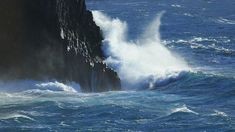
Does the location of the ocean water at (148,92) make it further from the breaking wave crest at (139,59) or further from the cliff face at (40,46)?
the cliff face at (40,46)

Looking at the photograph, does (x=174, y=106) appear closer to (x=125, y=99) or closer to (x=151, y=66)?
(x=125, y=99)

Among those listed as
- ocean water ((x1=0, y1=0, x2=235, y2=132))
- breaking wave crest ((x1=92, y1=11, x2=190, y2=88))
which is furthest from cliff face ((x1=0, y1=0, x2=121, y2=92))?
breaking wave crest ((x1=92, y1=11, x2=190, y2=88))

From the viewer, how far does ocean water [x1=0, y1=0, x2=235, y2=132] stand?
37250 mm

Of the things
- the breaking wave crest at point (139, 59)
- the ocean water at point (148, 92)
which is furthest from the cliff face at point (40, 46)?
the breaking wave crest at point (139, 59)

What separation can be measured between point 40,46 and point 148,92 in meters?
8.04

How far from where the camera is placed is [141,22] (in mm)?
86625

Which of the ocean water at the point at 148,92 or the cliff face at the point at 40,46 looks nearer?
the ocean water at the point at 148,92

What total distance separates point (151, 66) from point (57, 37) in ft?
36.5

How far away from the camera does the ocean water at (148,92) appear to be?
122 feet

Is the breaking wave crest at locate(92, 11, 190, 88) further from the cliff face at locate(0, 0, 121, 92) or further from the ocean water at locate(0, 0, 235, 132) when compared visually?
the cliff face at locate(0, 0, 121, 92)

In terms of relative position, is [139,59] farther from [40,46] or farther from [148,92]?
[40,46]

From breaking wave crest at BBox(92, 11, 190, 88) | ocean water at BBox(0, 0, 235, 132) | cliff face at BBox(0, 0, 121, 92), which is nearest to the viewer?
ocean water at BBox(0, 0, 235, 132)

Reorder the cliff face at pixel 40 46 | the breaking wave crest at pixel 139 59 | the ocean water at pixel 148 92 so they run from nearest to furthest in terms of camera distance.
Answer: the ocean water at pixel 148 92
the cliff face at pixel 40 46
the breaking wave crest at pixel 139 59

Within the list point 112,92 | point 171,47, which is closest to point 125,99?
point 112,92
